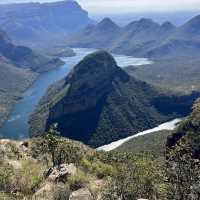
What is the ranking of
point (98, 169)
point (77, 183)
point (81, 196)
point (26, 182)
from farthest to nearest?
point (98, 169), point (26, 182), point (77, 183), point (81, 196)

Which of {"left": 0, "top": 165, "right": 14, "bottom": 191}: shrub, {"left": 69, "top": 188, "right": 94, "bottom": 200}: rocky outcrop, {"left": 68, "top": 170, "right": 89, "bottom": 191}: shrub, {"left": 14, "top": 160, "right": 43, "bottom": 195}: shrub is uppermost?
{"left": 69, "top": 188, "right": 94, "bottom": 200}: rocky outcrop

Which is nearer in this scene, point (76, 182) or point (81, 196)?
point (81, 196)

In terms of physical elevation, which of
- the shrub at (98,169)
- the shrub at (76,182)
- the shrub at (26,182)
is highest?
the shrub at (76,182)

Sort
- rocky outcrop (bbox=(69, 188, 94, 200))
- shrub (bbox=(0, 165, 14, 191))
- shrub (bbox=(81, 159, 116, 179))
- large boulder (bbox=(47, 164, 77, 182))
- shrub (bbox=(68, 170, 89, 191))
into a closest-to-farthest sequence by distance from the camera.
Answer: rocky outcrop (bbox=(69, 188, 94, 200))
shrub (bbox=(0, 165, 14, 191))
shrub (bbox=(68, 170, 89, 191))
large boulder (bbox=(47, 164, 77, 182))
shrub (bbox=(81, 159, 116, 179))

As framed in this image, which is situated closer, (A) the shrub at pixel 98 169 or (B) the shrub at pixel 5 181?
(B) the shrub at pixel 5 181

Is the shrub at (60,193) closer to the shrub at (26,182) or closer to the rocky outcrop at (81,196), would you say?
the rocky outcrop at (81,196)

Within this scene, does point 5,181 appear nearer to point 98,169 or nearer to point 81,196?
point 81,196

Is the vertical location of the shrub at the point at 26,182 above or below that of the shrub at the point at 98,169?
above

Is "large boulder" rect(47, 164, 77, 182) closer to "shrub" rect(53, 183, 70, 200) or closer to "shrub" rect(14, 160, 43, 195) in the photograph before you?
"shrub" rect(14, 160, 43, 195)

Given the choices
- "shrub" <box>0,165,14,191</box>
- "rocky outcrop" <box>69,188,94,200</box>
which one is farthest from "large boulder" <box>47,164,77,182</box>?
"rocky outcrop" <box>69,188,94,200</box>

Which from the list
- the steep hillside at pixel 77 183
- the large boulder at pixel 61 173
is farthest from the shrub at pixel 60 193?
the large boulder at pixel 61 173

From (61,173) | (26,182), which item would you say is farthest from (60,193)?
(26,182)

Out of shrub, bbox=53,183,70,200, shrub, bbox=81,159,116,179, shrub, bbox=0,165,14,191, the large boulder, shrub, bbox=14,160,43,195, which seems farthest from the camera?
shrub, bbox=81,159,116,179

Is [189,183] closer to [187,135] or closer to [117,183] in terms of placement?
[117,183]
